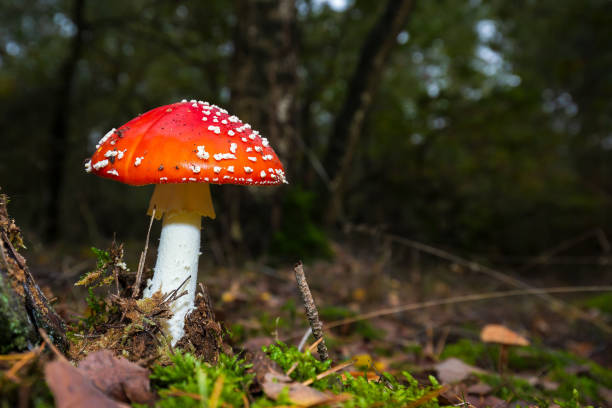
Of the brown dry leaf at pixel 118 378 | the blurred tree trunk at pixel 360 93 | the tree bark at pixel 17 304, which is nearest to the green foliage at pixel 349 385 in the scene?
the brown dry leaf at pixel 118 378

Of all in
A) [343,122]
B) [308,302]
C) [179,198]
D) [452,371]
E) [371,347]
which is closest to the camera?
[308,302]

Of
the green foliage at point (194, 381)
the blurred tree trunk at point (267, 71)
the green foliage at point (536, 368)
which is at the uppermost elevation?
the blurred tree trunk at point (267, 71)

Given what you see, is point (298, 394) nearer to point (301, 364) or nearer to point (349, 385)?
point (301, 364)

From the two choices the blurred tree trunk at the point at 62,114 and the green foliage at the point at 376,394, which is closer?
the green foliage at the point at 376,394

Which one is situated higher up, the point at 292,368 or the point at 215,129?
the point at 215,129

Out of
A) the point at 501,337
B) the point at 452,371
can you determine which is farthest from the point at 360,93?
the point at 452,371

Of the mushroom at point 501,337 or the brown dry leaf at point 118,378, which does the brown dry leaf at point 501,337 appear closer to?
the mushroom at point 501,337

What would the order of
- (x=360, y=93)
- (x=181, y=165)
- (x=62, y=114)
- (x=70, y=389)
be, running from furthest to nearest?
(x=62, y=114) → (x=360, y=93) → (x=181, y=165) → (x=70, y=389)
